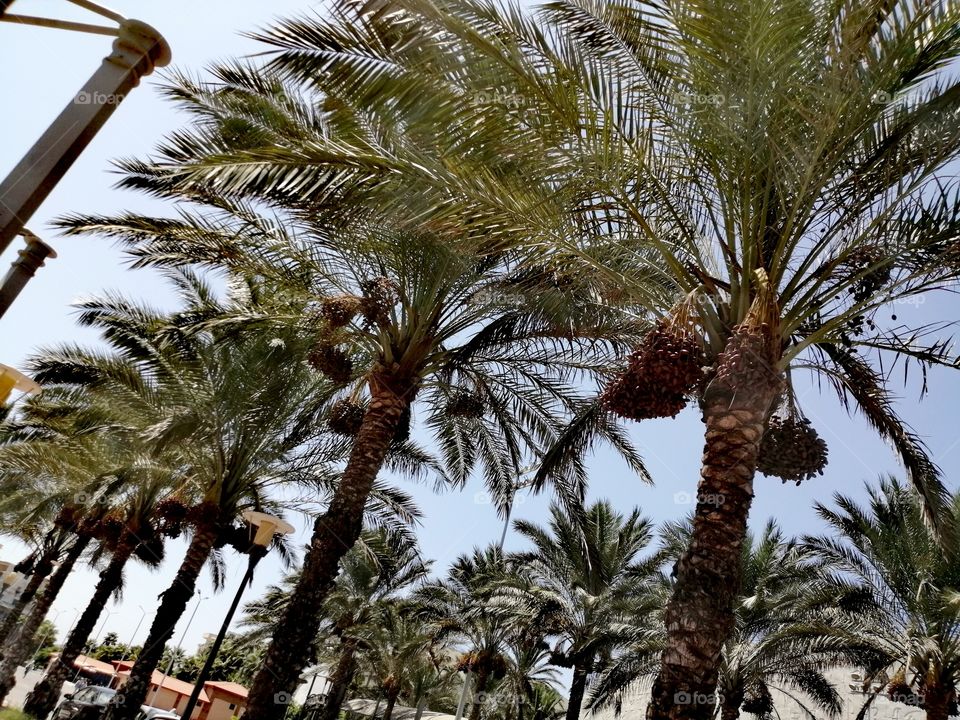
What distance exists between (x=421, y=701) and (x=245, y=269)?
1122 inches

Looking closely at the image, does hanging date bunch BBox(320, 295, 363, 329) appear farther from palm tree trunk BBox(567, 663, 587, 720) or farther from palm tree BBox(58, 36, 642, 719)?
palm tree trunk BBox(567, 663, 587, 720)

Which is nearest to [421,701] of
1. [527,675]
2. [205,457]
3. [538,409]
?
[527,675]

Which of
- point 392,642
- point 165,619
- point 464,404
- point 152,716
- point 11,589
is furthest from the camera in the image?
point 392,642

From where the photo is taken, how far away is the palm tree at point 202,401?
12.5 metres

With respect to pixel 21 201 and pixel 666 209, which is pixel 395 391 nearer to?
pixel 666 209

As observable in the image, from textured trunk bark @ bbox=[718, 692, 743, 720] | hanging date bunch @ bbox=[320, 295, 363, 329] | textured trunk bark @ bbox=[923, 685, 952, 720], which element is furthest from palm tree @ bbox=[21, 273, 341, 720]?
textured trunk bark @ bbox=[923, 685, 952, 720]

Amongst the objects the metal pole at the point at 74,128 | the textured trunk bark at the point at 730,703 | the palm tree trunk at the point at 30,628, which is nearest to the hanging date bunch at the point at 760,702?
the textured trunk bark at the point at 730,703

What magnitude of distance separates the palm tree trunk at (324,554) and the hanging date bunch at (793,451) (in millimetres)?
5039

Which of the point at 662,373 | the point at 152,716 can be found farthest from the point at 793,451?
the point at 152,716

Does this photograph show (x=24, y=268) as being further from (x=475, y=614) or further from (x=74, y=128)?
(x=475, y=614)

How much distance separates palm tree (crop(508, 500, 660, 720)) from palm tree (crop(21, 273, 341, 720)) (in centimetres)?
882

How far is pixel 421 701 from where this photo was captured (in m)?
33.2

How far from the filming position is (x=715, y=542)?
16.9 ft

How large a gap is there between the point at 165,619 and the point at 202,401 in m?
3.99
